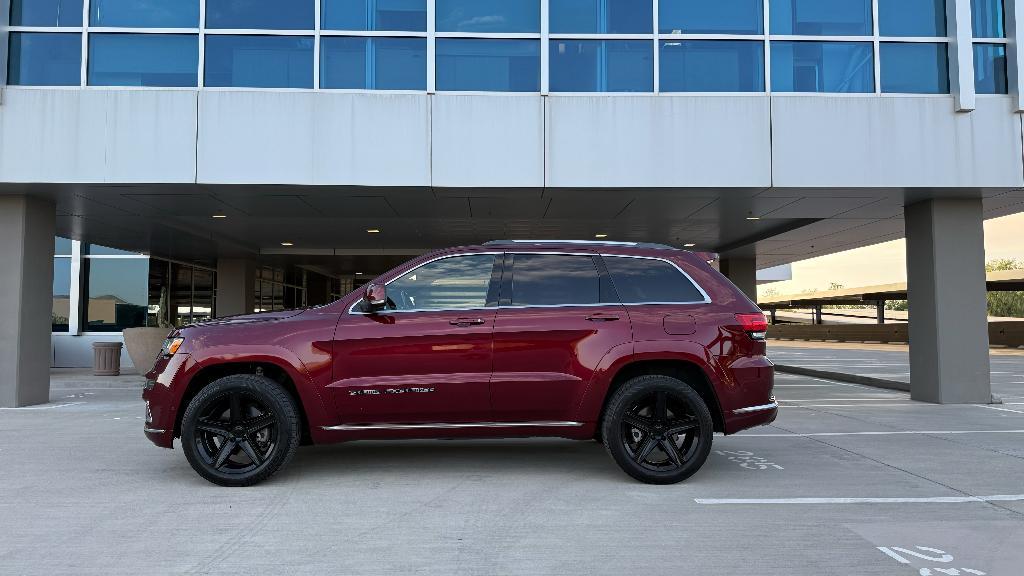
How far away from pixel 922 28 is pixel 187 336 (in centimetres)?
1122

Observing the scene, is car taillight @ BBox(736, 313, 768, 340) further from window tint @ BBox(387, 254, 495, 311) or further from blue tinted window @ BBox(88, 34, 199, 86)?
blue tinted window @ BBox(88, 34, 199, 86)

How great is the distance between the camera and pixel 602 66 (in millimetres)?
10766

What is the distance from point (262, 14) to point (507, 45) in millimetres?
3647

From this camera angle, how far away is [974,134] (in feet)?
34.3

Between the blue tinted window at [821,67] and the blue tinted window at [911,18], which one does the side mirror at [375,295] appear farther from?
the blue tinted window at [911,18]

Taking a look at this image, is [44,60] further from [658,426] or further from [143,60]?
[658,426]

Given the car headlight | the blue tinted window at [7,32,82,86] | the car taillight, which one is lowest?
the car headlight

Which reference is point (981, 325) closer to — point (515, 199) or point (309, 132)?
point (515, 199)

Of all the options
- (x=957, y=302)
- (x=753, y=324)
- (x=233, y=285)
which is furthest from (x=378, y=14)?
(x=233, y=285)

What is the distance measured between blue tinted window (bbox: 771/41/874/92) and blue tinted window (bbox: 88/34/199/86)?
8.62 metres

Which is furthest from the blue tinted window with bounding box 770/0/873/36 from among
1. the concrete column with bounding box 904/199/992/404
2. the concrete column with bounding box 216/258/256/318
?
the concrete column with bounding box 216/258/256/318

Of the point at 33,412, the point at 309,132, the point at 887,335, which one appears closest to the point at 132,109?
the point at 309,132

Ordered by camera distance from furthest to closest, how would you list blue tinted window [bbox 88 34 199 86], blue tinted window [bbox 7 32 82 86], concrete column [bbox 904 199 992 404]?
concrete column [bbox 904 199 992 404] → blue tinted window [bbox 88 34 199 86] → blue tinted window [bbox 7 32 82 86]

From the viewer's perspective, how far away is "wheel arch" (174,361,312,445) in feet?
18.2
